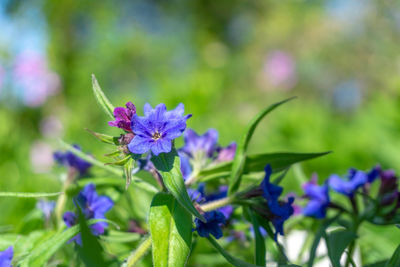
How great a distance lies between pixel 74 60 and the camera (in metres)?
4.56

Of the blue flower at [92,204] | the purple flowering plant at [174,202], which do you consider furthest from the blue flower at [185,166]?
the blue flower at [92,204]

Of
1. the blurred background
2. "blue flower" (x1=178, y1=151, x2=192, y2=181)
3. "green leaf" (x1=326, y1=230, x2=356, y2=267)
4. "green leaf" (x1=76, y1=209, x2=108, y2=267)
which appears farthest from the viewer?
the blurred background

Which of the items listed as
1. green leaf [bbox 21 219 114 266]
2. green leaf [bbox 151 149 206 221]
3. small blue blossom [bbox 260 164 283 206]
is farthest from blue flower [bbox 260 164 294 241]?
green leaf [bbox 21 219 114 266]

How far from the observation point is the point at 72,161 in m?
0.67

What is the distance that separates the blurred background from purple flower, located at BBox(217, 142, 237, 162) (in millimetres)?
667

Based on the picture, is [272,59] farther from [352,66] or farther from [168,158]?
[168,158]

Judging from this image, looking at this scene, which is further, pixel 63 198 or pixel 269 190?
pixel 63 198

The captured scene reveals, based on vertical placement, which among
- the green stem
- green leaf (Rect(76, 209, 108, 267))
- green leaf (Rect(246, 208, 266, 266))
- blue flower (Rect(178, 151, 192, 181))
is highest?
blue flower (Rect(178, 151, 192, 181))

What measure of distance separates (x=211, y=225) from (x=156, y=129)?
0.40 feet

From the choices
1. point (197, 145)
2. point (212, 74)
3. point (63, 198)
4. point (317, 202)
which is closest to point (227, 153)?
point (197, 145)

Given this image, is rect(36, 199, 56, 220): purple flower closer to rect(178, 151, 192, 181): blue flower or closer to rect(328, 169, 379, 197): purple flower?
rect(178, 151, 192, 181): blue flower

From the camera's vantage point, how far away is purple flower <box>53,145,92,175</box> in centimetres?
67

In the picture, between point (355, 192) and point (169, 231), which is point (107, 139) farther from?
point (355, 192)

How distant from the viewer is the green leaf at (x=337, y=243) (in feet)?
1.57
